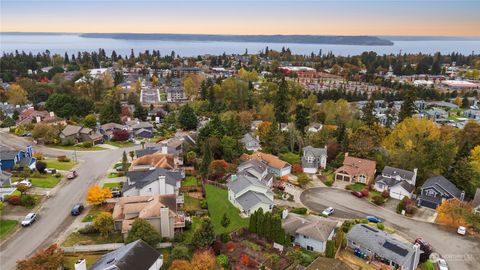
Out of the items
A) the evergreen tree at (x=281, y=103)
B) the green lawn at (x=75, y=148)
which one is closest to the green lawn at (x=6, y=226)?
the green lawn at (x=75, y=148)

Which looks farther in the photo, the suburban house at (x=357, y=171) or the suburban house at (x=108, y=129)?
the suburban house at (x=108, y=129)

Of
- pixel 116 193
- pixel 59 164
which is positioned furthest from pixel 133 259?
pixel 59 164

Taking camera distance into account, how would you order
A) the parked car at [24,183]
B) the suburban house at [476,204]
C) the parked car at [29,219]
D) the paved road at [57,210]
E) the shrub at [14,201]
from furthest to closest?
the parked car at [24,183]
the suburban house at [476,204]
the shrub at [14,201]
the parked car at [29,219]
the paved road at [57,210]

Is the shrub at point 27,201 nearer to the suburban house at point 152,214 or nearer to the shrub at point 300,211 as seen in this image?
the suburban house at point 152,214

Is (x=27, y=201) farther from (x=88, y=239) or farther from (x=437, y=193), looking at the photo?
(x=437, y=193)

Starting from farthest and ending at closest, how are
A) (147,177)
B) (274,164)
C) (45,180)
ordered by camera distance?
(274,164)
(45,180)
(147,177)

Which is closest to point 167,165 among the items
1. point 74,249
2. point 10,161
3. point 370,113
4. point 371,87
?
point 74,249

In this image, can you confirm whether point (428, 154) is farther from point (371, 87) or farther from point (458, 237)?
point (371, 87)
